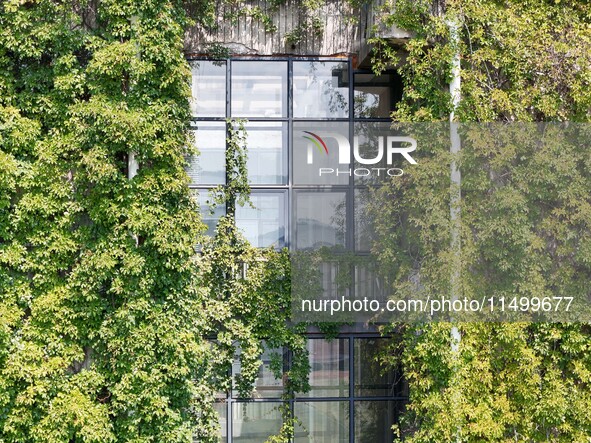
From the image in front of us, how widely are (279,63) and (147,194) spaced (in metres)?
2.45

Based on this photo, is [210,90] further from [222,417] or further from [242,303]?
[222,417]

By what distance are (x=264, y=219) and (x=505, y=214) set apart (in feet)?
9.11

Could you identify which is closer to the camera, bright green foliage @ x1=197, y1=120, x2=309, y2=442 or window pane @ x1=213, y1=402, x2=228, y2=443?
bright green foliage @ x1=197, y1=120, x2=309, y2=442

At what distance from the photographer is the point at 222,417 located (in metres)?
8.38

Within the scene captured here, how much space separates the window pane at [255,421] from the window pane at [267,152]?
8.75 ft

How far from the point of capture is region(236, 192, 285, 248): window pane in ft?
28.0

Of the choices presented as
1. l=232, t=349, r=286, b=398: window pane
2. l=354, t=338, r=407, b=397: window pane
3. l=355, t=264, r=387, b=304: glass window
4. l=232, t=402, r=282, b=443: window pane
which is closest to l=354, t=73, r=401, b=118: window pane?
l=355, t=264, r=387, b=304: glass window

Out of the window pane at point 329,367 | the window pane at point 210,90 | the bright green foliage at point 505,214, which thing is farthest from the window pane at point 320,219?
the window pane at point 210,90

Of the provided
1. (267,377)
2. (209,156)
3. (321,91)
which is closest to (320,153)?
(321,91)

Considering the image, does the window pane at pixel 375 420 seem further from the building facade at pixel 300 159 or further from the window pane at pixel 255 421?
the window pane at pixel 255 421

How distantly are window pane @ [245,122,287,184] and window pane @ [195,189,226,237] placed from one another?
0.53 m

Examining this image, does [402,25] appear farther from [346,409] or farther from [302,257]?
[346,409]

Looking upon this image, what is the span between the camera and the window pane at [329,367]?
852cm

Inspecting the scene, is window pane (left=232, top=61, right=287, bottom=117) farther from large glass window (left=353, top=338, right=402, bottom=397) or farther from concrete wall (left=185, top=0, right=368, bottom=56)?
Answer: large glass window (left=353, top=338, right=402, bottom=397)
